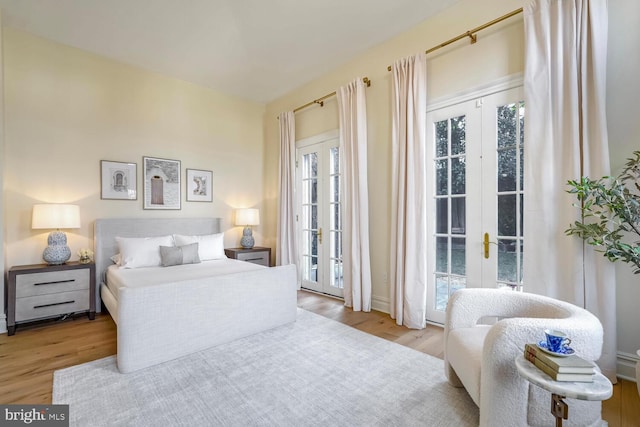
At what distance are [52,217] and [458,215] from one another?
4317 millimetres

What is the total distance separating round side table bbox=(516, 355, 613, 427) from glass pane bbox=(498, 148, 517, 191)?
1.80 m

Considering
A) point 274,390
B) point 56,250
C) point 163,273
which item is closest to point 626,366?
point 274,390

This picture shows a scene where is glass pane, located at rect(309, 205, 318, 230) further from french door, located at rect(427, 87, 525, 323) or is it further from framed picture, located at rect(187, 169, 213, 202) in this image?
french door, located at rect(427, 87, 525, 323)

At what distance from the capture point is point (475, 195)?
2.83 metres

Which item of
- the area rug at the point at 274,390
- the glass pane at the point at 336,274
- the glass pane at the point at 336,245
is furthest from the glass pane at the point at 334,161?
the area rug at the point at 274,390

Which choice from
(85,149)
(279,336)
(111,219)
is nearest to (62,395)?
(279,336)

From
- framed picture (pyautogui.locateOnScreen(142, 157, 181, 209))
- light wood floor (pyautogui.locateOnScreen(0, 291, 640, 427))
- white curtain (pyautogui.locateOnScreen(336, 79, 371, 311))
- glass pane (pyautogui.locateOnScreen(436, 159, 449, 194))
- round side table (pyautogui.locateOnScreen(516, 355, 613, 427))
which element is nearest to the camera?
round side table (pyautogui.locateOnScreen(516, 355, 613, 427))

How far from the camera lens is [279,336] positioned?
2.83 m

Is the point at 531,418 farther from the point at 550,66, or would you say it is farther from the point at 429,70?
the point at 429,70

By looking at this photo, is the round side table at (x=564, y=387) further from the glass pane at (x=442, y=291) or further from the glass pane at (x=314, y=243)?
the glass pane at (x=314, y=243)

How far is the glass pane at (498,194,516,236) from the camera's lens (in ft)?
8.59

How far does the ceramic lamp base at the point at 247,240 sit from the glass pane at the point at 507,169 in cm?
361

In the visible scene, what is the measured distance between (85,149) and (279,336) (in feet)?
11.1

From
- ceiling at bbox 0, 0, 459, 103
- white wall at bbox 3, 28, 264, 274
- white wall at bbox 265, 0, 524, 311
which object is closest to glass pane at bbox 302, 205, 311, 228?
white wall at bbox 265, 0, 524, 311
